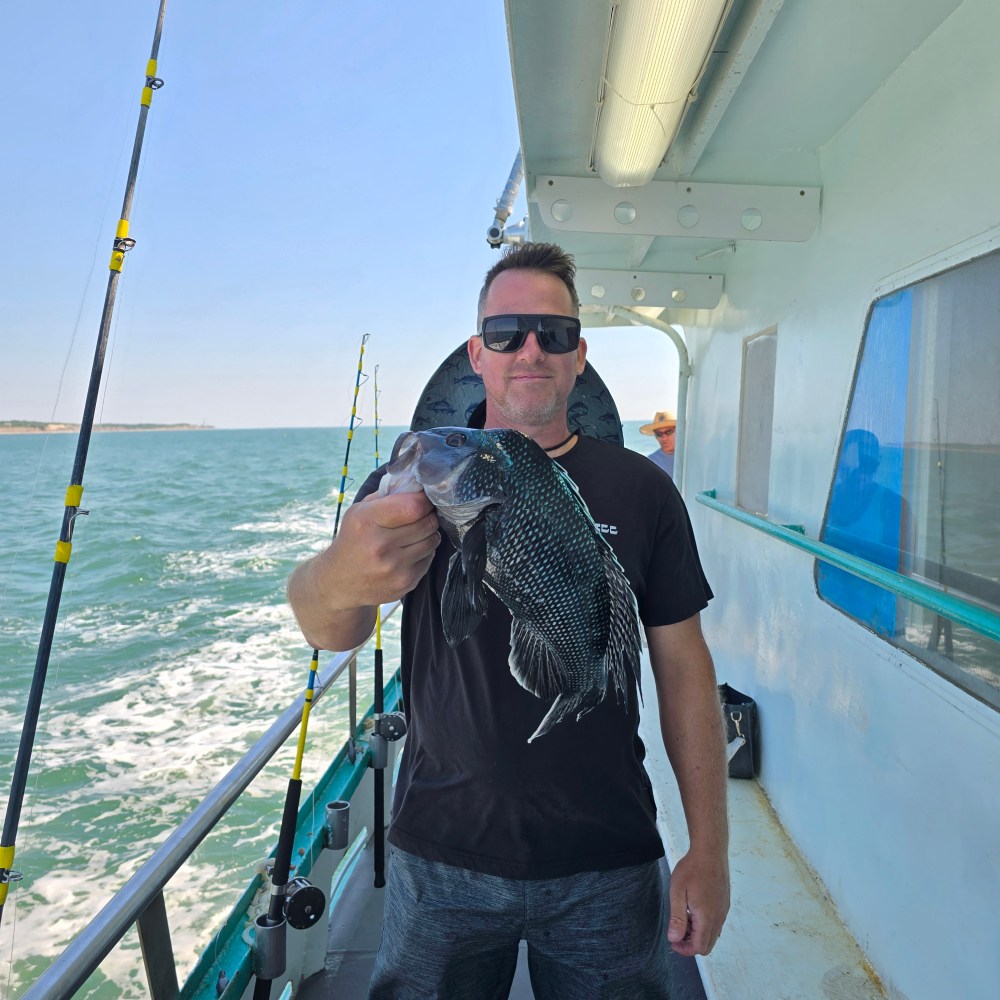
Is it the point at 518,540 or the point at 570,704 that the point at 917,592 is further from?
the point at 518,540

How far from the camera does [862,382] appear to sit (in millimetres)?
2738

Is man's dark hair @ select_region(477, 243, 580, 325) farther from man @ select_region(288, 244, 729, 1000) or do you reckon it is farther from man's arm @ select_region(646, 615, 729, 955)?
man's arm @ select_region(646, 615, 729, 955)

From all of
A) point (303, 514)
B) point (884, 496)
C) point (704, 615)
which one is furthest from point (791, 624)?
point (303, 514)

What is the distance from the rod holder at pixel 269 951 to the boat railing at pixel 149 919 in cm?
50

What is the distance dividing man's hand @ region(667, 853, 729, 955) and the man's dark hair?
1248 mm

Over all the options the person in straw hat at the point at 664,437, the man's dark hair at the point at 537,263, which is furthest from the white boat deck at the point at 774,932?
the person in straw hat at the point at 664,437

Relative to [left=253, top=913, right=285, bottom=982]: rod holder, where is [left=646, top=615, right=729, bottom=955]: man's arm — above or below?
above

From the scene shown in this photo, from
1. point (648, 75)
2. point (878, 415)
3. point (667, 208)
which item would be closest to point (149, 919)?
point (648, 75)

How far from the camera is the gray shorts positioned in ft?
4.83

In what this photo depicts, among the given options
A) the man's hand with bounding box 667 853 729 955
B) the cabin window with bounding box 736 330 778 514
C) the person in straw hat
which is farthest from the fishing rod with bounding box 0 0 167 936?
the person in straw hat

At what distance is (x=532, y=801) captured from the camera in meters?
1.48

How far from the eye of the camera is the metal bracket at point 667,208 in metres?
3.23

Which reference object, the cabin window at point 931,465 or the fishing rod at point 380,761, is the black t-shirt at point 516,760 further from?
the fishing rod at point 380,761

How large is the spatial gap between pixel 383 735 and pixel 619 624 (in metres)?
2.16
